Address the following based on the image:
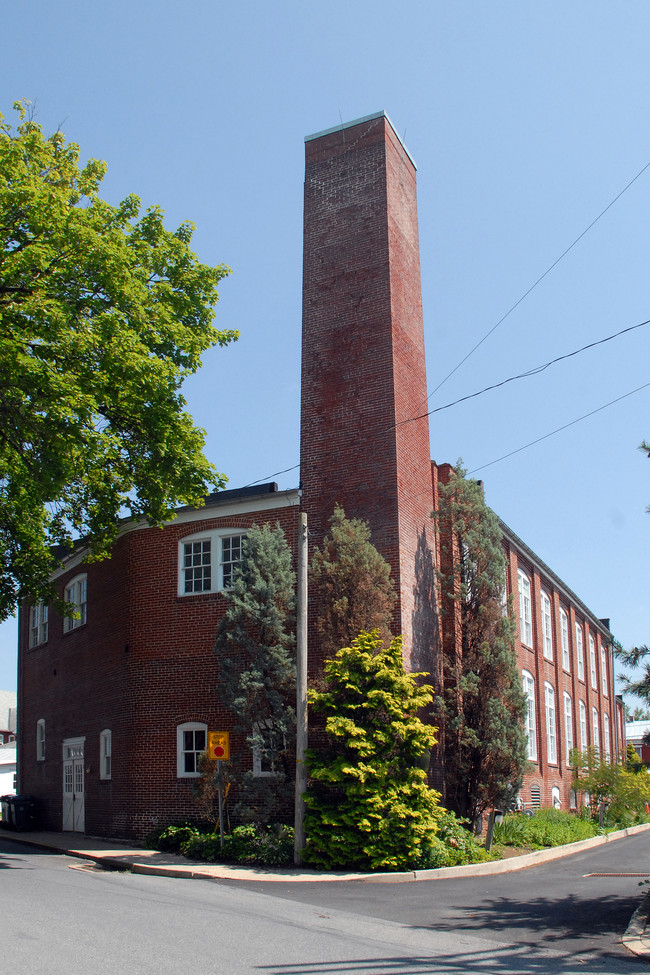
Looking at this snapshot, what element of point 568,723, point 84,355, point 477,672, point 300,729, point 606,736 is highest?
point 84,355

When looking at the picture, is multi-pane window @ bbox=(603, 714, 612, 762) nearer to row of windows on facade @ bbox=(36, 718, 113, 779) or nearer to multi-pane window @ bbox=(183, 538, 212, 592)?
row of windows on facade @ bbox=(36, 718, 113, 779)

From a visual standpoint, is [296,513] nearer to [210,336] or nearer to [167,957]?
[210,336]

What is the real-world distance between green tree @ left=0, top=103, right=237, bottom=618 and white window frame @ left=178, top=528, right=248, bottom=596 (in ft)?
7.59

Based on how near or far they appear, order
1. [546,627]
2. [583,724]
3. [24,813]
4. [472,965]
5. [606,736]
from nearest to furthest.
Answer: [472,965] → [24,813] → [546,627] → [583,724] → [606,736]

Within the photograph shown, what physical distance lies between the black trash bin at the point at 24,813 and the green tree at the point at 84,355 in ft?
28.6

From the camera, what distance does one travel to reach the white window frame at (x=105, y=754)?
934 inches

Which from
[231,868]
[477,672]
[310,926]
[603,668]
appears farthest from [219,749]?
[603,668]

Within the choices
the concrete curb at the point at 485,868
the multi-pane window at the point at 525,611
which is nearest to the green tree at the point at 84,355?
the concrete curb at the point at 485,868

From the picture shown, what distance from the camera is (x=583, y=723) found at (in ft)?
130

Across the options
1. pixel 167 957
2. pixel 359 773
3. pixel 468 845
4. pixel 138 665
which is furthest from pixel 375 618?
pixel 167 957

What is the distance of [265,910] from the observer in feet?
38.7

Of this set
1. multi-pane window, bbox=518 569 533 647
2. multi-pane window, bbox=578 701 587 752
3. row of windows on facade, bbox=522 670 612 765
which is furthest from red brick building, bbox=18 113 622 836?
multi-pane window, bbox=578 701 587 752

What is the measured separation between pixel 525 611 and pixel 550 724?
4543 millimetres

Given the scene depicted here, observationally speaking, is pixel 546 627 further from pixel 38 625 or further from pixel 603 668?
pixel 38 625
